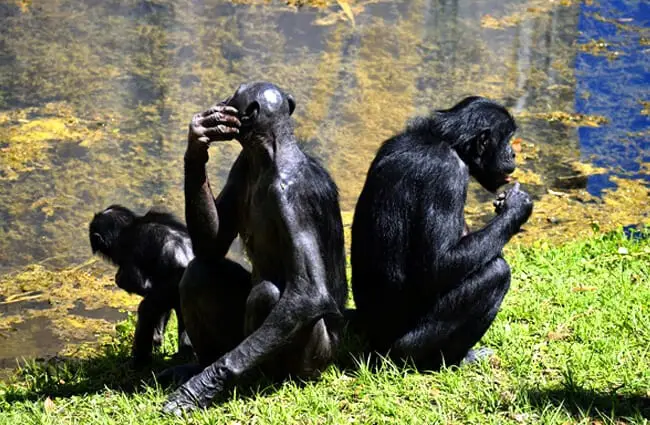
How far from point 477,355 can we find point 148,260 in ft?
7.82

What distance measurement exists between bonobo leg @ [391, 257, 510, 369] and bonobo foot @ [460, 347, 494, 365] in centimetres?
12

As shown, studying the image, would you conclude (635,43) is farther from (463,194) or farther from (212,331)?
(212,331)

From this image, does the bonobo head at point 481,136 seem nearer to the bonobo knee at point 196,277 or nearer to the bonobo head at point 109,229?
the bonobo knee at point 196,277

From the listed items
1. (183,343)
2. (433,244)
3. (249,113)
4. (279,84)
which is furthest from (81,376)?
(279,84)

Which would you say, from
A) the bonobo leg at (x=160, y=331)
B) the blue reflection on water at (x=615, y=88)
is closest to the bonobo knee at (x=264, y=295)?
the bonobo leg at (x=160, y=331)

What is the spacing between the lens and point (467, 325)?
5957mm

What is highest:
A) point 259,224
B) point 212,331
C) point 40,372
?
point 259,224

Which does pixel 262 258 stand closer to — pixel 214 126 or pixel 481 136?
pixel 214 126

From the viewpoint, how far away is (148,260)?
7125mm

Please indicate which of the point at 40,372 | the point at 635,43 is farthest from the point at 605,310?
the point at 635,43

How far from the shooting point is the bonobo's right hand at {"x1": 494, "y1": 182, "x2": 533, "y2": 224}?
20.0 ft

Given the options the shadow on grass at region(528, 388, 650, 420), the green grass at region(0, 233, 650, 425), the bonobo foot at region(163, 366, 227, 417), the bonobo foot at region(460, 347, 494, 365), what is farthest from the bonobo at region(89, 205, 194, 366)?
the shadow on grass at region(528, 388, 650, 420)

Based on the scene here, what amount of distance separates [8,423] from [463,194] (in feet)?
9.34

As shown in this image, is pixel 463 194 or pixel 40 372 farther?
pixel 40 372
